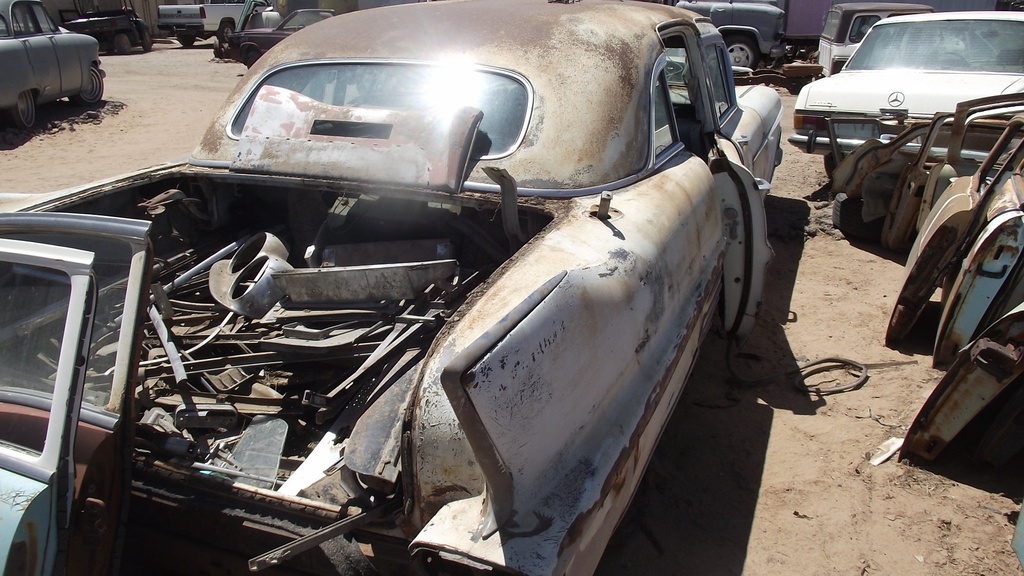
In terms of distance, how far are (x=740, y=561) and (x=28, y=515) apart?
7.09 ft

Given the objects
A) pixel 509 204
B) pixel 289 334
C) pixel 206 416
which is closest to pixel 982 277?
pixel 509 204

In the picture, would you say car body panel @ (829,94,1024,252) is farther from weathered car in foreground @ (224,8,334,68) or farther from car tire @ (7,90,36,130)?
weathered car in foreground @ (224,8,334,68)

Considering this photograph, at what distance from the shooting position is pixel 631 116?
285cm

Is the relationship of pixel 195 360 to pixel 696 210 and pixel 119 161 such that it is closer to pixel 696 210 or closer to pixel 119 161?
pixel 696 210

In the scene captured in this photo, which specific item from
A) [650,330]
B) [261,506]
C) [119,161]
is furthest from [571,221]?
[119,161]

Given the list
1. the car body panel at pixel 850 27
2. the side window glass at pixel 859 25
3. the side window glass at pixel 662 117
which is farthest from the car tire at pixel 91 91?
the side window glass at pixel 859 25

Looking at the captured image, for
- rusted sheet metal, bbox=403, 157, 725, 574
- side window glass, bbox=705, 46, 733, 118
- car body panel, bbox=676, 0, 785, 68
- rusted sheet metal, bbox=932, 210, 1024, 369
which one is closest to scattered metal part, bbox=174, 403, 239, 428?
rusted sheet metal, bbox=403, 157, 725, 574

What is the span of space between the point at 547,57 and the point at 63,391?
7.08 feet

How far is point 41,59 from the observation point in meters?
9.46

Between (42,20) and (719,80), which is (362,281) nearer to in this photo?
(719,80)

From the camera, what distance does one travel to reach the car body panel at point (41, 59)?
8898 millimetres

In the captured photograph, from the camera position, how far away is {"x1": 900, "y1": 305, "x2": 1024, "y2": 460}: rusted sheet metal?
2.71 meters

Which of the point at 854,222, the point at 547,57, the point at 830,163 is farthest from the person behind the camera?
the point at 830,163

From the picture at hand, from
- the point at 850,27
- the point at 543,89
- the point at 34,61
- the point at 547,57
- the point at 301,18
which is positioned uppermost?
the point at 850,27
